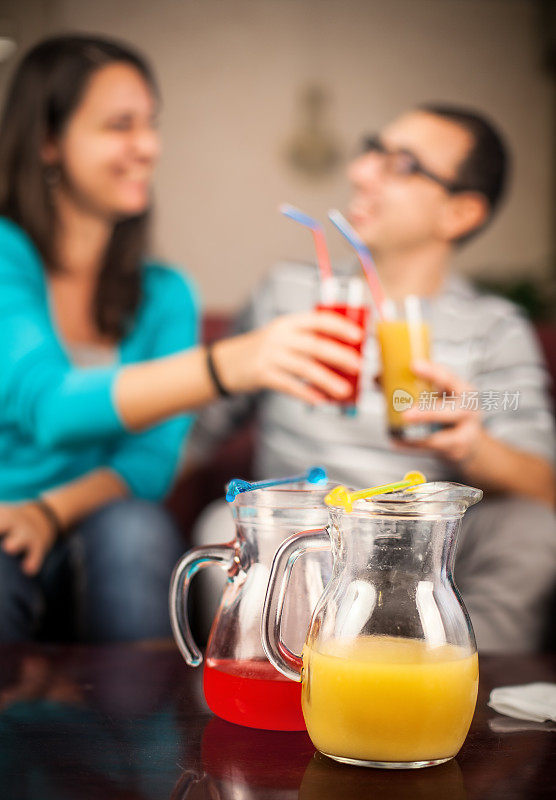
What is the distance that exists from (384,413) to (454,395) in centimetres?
40

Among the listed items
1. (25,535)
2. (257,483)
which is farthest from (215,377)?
(257,483)

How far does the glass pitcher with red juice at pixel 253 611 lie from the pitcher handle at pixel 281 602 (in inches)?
1.3

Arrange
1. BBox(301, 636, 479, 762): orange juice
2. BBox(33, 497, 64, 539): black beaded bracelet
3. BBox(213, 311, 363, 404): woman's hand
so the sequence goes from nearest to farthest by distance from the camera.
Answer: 1. BBox(301, 636, 479, 762): orange juice
2. BBox(213, 311, 363, 404): woman's hand
3. BBox(33, 497, 64, 539): black beaded bracelet

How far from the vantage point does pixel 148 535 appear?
4.28ft

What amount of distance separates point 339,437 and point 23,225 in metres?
0.72

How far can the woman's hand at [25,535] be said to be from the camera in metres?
1.33

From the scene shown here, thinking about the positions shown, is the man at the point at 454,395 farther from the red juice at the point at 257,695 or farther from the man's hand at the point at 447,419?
the red juice at the point at 257,695

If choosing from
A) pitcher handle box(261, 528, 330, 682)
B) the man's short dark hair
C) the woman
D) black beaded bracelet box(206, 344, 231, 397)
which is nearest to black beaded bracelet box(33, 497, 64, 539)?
the woman

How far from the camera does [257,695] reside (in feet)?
1.99

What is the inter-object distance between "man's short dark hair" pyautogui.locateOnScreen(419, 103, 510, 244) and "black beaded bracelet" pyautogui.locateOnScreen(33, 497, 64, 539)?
1.11 m

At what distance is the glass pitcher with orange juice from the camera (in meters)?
0.52

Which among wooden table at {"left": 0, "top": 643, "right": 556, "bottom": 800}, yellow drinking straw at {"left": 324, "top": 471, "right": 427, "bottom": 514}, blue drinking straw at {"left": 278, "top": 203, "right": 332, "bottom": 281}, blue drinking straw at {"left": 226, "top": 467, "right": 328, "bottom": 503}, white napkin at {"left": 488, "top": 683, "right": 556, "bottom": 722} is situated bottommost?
white napkin at {"left": 488, "top": 683, "right": 556, "bottom": 722}

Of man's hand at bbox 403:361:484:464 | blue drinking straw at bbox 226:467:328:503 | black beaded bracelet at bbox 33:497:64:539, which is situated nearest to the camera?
blue drinking straw at bbox 226:467:328:503

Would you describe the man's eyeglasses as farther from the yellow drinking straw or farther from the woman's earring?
the yellow drinking straw
